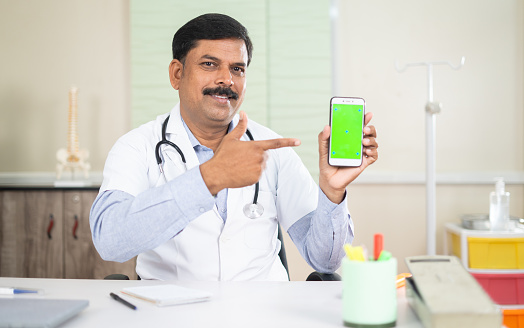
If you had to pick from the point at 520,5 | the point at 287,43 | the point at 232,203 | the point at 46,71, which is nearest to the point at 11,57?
the point at 46,71

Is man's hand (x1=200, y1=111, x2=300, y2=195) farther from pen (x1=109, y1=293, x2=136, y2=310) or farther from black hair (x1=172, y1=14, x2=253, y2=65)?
black hair (x1=172, y1=14, x2=253, y2=65)

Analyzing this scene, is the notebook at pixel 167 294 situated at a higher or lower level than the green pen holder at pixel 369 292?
lower

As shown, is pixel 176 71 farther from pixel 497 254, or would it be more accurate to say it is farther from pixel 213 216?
pixel 497 254

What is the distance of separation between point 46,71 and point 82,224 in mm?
1045

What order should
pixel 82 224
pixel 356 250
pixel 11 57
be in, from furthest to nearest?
pixel 11 57 < pixel 82 224 < pixel 356 250

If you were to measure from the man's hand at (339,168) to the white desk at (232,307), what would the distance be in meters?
0.27

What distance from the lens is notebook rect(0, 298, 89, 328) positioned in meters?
0.86

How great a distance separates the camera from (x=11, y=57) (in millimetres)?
3350

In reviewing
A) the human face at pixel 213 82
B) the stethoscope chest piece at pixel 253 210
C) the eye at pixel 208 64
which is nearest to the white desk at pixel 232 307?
the stethoscope chest piece at pixel 253 210

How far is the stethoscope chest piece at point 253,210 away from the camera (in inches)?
64.8

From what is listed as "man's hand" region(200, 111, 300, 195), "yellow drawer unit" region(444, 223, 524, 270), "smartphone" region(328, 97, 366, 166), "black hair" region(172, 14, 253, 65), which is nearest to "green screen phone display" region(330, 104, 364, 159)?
"smartphone" region(328, 97, 366, 166)

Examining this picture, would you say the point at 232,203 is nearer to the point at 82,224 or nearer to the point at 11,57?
the point at 82,224

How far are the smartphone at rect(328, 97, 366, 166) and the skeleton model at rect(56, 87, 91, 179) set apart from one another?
79.6 inches

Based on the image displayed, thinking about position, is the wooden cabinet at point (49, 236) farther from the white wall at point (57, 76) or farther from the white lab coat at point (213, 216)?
the white lab coat at point (213, 216)
